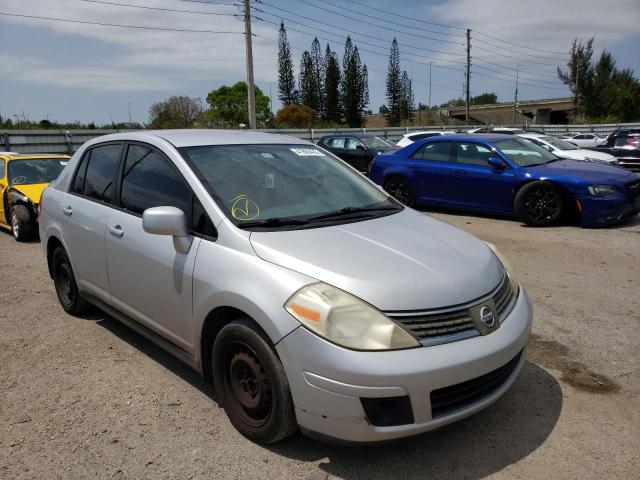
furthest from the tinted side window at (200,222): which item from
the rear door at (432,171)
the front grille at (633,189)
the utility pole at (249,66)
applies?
the utility pole at (249,66)

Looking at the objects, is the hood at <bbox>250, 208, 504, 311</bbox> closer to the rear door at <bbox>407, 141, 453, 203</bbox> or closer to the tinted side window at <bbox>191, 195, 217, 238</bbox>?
the tinted side window at <bbox>191, 195, 217, 238</bbox>

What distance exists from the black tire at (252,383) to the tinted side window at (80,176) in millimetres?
2333

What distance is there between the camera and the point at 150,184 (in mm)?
3588

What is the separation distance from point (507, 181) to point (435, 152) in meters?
1.61

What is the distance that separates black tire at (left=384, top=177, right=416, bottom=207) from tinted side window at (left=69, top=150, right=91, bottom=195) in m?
6.71

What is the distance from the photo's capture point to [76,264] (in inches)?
172

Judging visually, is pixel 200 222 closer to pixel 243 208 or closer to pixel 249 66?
pixel 243 208

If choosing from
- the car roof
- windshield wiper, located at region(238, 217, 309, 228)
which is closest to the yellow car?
the car roof

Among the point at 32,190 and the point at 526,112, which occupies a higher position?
the point at 526,112

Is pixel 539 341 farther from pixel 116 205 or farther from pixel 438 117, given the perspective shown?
pixel 438 117

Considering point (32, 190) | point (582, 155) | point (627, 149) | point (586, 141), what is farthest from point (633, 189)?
point (586, 141)

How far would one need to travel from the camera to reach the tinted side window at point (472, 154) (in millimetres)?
9289

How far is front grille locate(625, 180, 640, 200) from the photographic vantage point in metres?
8.46

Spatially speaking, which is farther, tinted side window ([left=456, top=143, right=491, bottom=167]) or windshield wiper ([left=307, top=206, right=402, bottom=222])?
tinted side window ([left=456, top=143, right=491, bottom=167])
